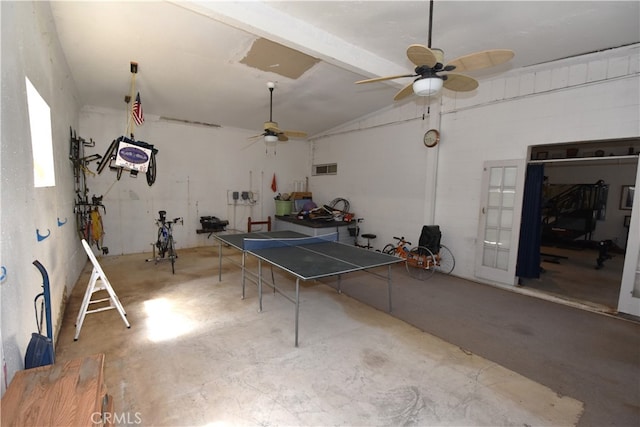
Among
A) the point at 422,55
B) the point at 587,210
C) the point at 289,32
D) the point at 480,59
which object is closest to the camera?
the point at 422,55

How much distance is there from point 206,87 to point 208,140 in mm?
2318

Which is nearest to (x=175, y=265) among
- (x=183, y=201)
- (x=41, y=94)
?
(x=183, y=201)

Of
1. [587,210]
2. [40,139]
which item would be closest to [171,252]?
[40,139]

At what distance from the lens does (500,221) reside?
4.86m

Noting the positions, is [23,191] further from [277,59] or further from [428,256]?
[428,256]

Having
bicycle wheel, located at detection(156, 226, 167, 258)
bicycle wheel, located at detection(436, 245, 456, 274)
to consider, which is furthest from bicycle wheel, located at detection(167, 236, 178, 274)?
bicycle wheel, located at detection(436, 245, 456, 274)

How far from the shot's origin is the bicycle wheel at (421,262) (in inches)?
208

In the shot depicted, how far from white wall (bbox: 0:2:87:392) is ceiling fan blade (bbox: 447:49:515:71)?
3193 millimetres

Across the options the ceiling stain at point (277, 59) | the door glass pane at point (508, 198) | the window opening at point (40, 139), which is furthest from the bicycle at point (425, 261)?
the window opening at point (40, 139)

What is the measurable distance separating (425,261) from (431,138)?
2.39 metres

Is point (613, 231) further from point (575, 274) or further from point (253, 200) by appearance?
point (253, 200)

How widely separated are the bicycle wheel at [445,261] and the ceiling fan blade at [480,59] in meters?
3.74

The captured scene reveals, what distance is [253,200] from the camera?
8039mm

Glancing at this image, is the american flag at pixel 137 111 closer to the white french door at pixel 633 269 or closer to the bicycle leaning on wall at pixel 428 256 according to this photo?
the bicycle leaning on wall at pixel 428 256
